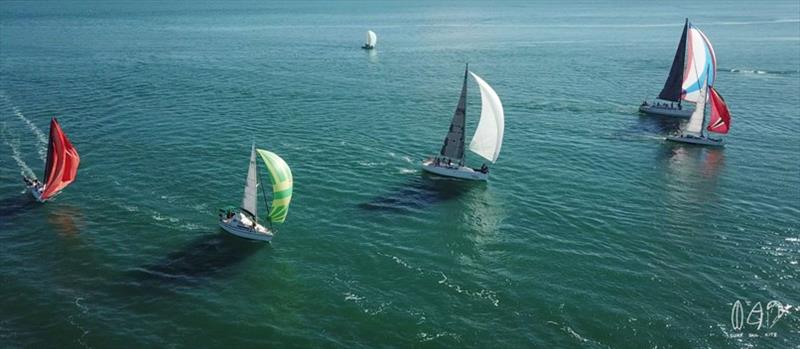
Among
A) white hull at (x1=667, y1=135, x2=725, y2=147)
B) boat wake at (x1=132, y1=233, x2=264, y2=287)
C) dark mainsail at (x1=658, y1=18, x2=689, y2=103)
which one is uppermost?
dark mainsail at (x1=658, y1=18, x2=689, y2=103)

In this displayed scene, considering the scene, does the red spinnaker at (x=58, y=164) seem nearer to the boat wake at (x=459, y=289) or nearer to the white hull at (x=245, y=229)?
the white hull at (x=245, y=229)

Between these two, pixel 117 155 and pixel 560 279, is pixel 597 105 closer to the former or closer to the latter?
pixel 560 279

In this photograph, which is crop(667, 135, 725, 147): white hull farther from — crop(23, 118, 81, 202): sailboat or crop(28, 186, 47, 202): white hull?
crop(28, 186, 47, 202): white hull

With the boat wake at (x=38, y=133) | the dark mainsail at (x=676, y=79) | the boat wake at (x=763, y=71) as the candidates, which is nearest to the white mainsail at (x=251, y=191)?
the boat wake at (x=38, y=133)

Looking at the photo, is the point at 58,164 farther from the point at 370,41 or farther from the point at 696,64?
the point at 370,41

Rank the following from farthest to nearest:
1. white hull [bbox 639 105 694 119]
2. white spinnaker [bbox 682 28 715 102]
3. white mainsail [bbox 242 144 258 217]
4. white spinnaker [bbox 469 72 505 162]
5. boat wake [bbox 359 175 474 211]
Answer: white hull [bbox 639 105 694 119], white spinnaker [bbox 682 28 715 102], white spinnaker [bbox 469 72 505 162], boat wake [bbox 359 175 474 211], white mainsail [bbox 242 144 258 217]

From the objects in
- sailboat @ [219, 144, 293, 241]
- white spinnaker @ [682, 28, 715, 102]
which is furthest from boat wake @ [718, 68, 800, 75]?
sailboat @ [219, 144, 293, 241]
